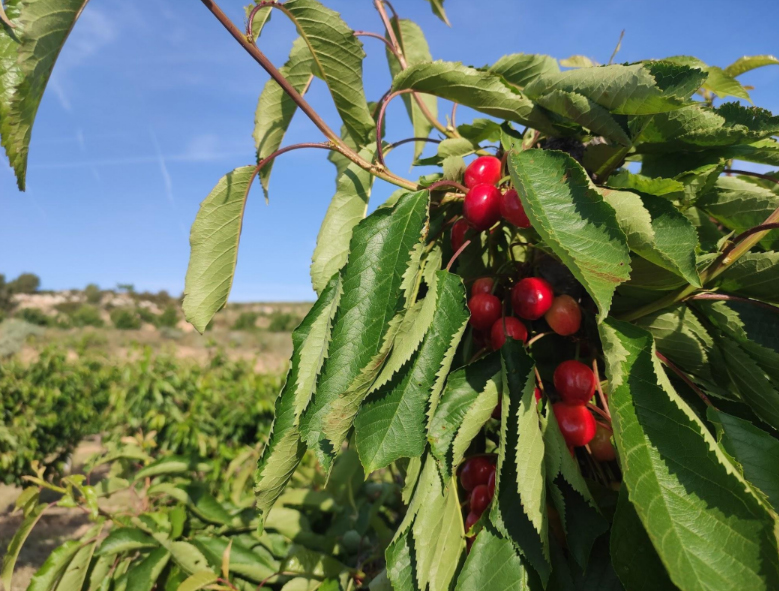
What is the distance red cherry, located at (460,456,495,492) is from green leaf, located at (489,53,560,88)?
69cm

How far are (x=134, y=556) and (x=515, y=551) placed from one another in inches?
58.5

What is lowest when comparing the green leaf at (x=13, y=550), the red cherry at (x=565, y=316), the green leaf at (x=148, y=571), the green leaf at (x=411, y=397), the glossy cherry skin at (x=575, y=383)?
the green leaf at (x=13, y=550)

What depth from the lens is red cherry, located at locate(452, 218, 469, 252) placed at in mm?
870

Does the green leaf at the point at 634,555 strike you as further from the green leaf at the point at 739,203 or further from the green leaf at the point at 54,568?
the green leaf at the point at 54,568

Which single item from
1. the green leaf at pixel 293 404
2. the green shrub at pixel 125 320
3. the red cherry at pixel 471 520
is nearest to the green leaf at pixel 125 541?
the green leaf at pixel 293 404

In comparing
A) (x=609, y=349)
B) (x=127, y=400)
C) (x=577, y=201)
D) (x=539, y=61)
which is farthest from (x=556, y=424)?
(x=127, y=400)

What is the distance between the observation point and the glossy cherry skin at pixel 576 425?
28.3 inches

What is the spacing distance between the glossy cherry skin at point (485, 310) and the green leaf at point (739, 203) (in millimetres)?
410

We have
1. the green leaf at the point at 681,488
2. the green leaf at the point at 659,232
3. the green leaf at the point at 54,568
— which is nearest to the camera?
the green leaf at the point at 681,488

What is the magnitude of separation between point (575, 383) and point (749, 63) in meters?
0.99

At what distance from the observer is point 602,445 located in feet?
2.50

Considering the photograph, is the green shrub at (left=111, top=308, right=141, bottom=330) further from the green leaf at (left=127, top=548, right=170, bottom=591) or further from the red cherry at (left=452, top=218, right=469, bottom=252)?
the red cherry at (left=452, top=218, right=469, bottom=252)

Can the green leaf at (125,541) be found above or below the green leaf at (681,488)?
below

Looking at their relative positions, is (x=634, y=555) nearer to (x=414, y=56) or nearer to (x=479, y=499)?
(x=479, y=499)
